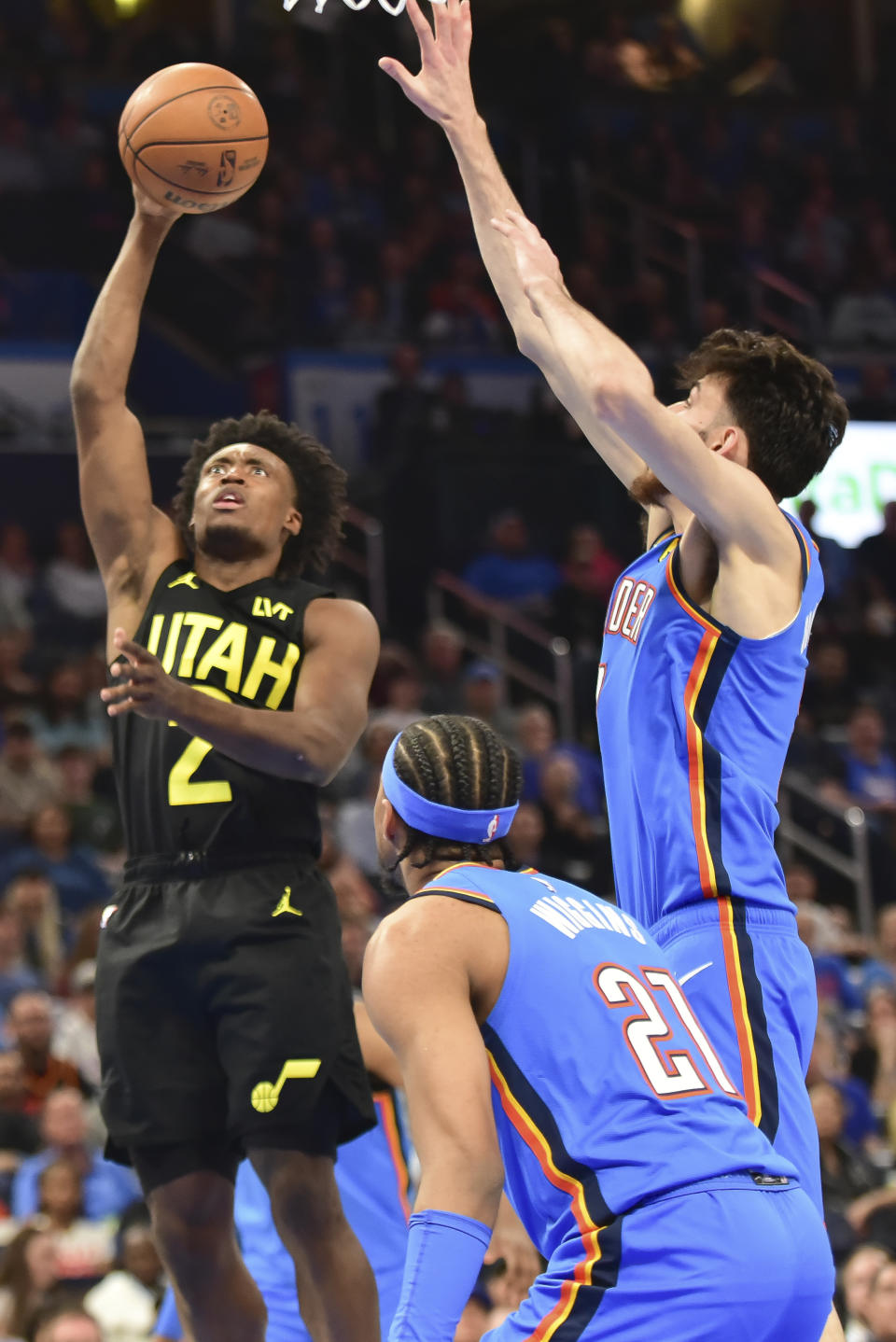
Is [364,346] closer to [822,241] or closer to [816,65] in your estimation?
[822,241]

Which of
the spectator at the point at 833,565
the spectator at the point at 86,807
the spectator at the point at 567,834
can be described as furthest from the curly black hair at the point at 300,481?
the spectator at the point at 833,565

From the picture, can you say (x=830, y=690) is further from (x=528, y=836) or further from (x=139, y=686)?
(x=139, y=686)

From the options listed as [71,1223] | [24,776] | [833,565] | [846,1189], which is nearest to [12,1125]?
[71,1223]

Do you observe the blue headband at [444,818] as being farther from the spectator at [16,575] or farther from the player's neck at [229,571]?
the spectator at [16,575]

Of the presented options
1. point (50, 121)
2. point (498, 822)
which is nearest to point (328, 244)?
point (50, 121)

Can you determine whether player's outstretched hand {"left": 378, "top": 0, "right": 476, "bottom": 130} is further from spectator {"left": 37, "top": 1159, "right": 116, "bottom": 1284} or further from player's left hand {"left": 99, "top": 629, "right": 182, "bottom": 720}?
spectator {"left": 37, "top": 1159, "right": 116, "bottom": 1284}

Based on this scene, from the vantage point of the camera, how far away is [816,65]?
23.1 metres

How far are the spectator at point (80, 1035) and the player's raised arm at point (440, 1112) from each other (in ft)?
19.7

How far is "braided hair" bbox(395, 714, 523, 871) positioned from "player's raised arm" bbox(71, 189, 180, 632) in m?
1.50

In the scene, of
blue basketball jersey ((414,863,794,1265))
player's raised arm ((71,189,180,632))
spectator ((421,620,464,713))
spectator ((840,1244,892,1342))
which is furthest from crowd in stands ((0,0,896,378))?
blue basketball jersey ((414,863,794,1265))

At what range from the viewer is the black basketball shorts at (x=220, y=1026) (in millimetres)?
4340

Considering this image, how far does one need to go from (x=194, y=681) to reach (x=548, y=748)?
8.30 m

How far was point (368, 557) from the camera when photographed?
48.7ft

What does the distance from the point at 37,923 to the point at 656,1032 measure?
707cm
